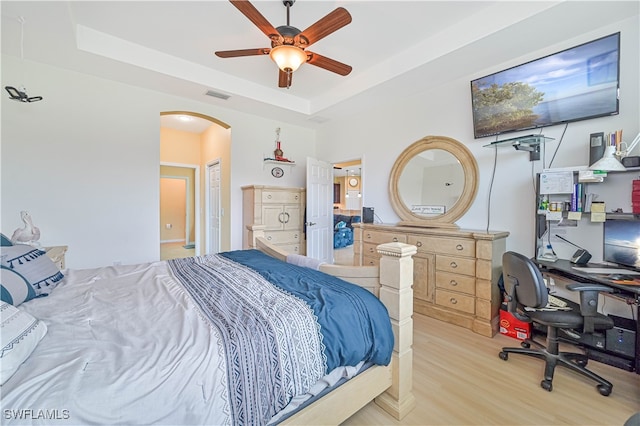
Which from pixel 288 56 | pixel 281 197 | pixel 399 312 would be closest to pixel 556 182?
pixel 399 312

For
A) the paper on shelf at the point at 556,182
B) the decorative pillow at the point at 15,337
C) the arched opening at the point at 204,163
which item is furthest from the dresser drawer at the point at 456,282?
the arched opening at the point at 204,163

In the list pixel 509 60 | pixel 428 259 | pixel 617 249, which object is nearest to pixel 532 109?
pixel 509 60

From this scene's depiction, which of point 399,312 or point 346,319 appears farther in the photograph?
point 399,312

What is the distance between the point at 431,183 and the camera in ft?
11.3

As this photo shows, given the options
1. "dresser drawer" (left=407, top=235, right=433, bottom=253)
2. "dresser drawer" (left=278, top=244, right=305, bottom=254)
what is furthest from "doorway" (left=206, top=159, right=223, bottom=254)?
"dresser drawer" (left=407, top=235, right=433, bottom=253)

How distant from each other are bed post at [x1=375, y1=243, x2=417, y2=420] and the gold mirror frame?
1933mm

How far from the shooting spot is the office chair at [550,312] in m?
1.75

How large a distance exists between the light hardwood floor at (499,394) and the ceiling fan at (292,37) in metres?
2.55

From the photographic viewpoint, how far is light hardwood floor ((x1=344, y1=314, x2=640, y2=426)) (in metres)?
1.57

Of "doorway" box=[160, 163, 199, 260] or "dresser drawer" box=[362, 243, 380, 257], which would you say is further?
"doorway" box=[160, 163, 199, 260]

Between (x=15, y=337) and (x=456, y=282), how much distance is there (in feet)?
10.1

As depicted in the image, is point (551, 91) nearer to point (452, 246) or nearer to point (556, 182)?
point (556, 182)

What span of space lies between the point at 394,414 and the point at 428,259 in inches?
69.0

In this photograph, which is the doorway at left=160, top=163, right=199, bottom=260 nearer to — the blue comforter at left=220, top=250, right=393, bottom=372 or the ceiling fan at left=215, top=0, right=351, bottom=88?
the ceiling fan at left=215, top=0, right=351, bottom=88
